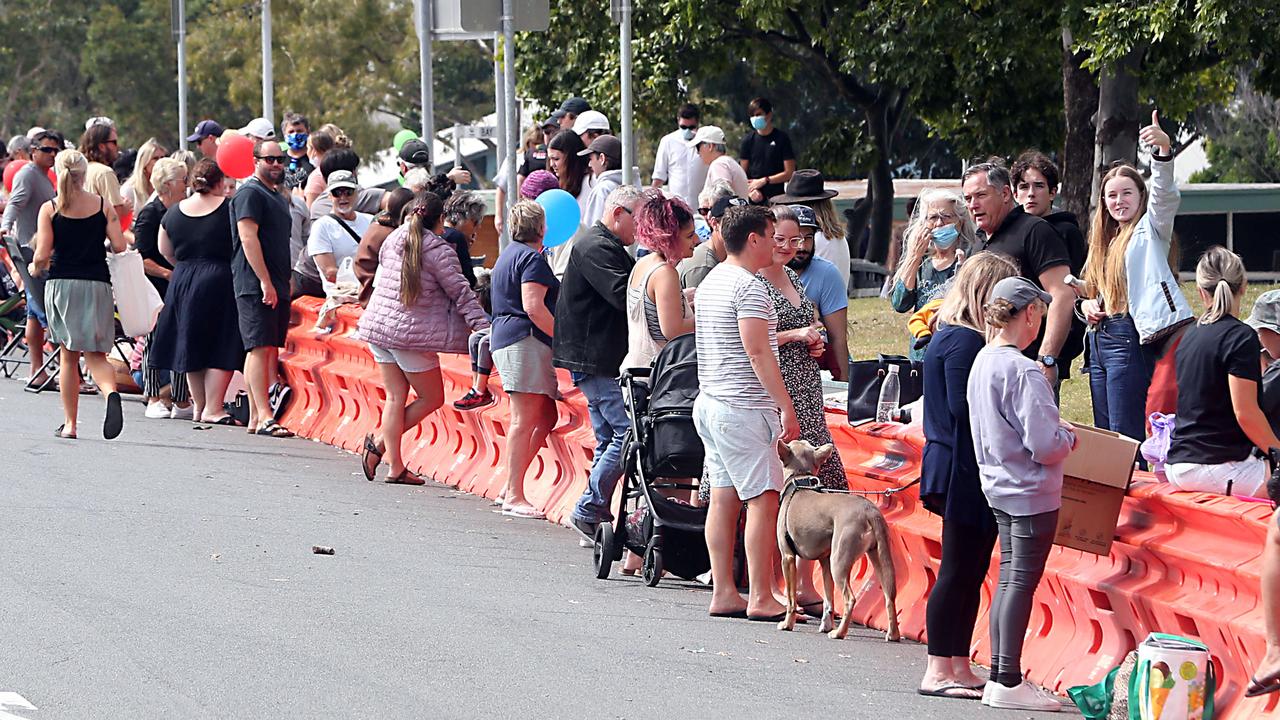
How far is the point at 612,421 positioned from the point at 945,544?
124 inches

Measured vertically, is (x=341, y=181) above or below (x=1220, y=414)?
above

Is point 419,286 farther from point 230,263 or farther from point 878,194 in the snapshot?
point 878,194

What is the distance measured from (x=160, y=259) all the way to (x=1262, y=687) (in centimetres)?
1174

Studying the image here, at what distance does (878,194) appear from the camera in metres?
35.0

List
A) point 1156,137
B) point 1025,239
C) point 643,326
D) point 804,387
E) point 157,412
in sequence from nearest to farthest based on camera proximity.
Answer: point 804,387 → point 1156,137 → point 1025,239 → point 643,326 → point 157,412

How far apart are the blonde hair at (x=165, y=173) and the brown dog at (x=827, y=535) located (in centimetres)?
856

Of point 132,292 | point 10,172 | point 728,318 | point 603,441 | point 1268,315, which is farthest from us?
point 10,172

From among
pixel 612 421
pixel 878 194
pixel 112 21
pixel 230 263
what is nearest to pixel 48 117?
pixel 112 21

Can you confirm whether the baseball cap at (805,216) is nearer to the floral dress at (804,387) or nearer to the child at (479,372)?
the floral dress at (804,387)

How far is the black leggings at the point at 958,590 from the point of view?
7059 mm

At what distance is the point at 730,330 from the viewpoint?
8141 millimetres

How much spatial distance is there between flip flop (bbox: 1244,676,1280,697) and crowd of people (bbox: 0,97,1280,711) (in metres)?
0.02

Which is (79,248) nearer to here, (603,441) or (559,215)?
(559,215)

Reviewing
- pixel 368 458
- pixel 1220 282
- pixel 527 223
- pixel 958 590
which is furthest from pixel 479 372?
pixel 1220 282
